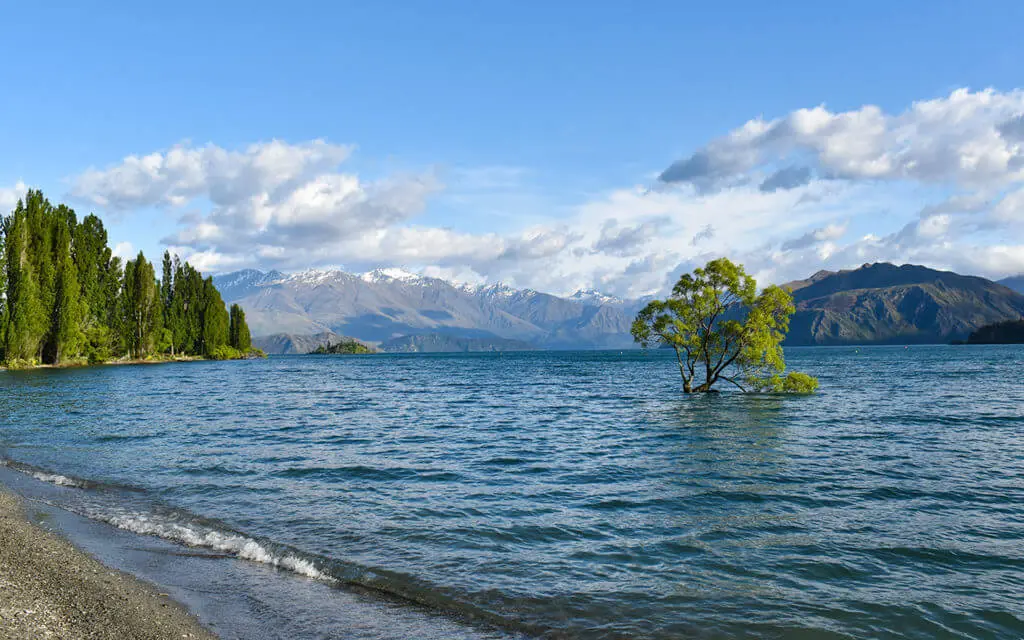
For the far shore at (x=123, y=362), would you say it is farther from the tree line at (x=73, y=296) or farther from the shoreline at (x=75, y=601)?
the shoreline at (x=75, y=601)

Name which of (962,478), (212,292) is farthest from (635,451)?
(212,292)

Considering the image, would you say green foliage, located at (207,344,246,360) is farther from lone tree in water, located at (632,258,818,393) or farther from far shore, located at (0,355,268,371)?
lone tree in water, located at (632,258,818,393)

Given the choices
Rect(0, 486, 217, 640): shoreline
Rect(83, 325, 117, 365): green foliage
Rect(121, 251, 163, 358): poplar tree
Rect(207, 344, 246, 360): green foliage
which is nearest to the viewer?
Rect(0, 486, 217, 640): shoreline

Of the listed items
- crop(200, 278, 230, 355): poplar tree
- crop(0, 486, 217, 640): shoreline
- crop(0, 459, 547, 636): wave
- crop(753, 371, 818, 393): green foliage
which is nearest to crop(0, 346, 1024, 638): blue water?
crop(0, 459, 547, 636): wave

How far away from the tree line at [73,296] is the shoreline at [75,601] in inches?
4290

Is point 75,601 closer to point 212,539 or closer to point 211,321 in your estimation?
point 212,539

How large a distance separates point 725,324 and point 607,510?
139 ft

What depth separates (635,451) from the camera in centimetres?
2944

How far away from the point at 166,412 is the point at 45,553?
36546 millimetres

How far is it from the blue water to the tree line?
247 feet

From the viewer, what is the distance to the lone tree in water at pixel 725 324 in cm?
5519

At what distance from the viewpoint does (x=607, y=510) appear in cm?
1878

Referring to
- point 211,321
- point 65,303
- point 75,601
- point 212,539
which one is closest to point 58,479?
point 212,539

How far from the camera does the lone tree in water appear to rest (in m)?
55.2
